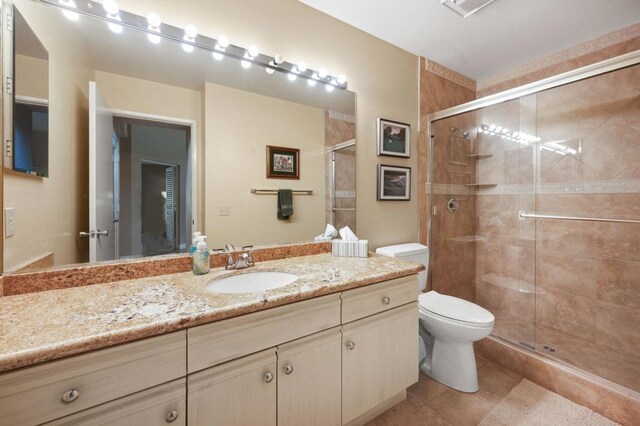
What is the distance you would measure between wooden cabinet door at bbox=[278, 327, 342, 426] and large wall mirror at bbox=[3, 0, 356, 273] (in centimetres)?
67

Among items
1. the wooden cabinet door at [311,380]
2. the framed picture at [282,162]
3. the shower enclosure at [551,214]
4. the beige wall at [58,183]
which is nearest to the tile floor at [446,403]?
the shower enclosure at [551,214]

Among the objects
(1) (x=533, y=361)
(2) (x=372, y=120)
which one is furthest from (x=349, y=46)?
(1) (x=533, y=361)

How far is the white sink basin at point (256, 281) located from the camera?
1.27 metres

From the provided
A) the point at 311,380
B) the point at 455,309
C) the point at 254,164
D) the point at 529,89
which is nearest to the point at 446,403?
the point at 455,309

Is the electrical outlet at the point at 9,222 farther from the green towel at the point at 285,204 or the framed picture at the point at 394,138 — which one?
the framed picture at the point at 394,138

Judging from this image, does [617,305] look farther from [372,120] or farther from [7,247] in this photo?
[7,247]

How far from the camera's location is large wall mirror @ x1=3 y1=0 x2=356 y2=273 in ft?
3.33

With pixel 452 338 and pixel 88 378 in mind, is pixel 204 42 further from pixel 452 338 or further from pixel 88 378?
pixel 452 338

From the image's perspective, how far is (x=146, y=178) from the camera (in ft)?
4.24

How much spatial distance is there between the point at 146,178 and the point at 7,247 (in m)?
0.53

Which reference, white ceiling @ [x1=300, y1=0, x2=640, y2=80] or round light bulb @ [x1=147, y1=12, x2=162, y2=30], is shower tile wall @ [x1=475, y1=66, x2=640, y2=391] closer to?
white ceiling @ [x1=300, y1=0, x2=640, y2=80]

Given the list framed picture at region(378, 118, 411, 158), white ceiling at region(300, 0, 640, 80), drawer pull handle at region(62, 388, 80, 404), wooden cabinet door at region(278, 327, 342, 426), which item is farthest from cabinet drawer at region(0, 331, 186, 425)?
white ceiling at region(300, 0, 640, 80)

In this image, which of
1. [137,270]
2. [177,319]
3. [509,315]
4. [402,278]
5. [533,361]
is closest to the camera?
[177,319]

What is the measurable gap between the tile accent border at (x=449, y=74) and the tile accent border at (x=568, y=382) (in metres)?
2.31
